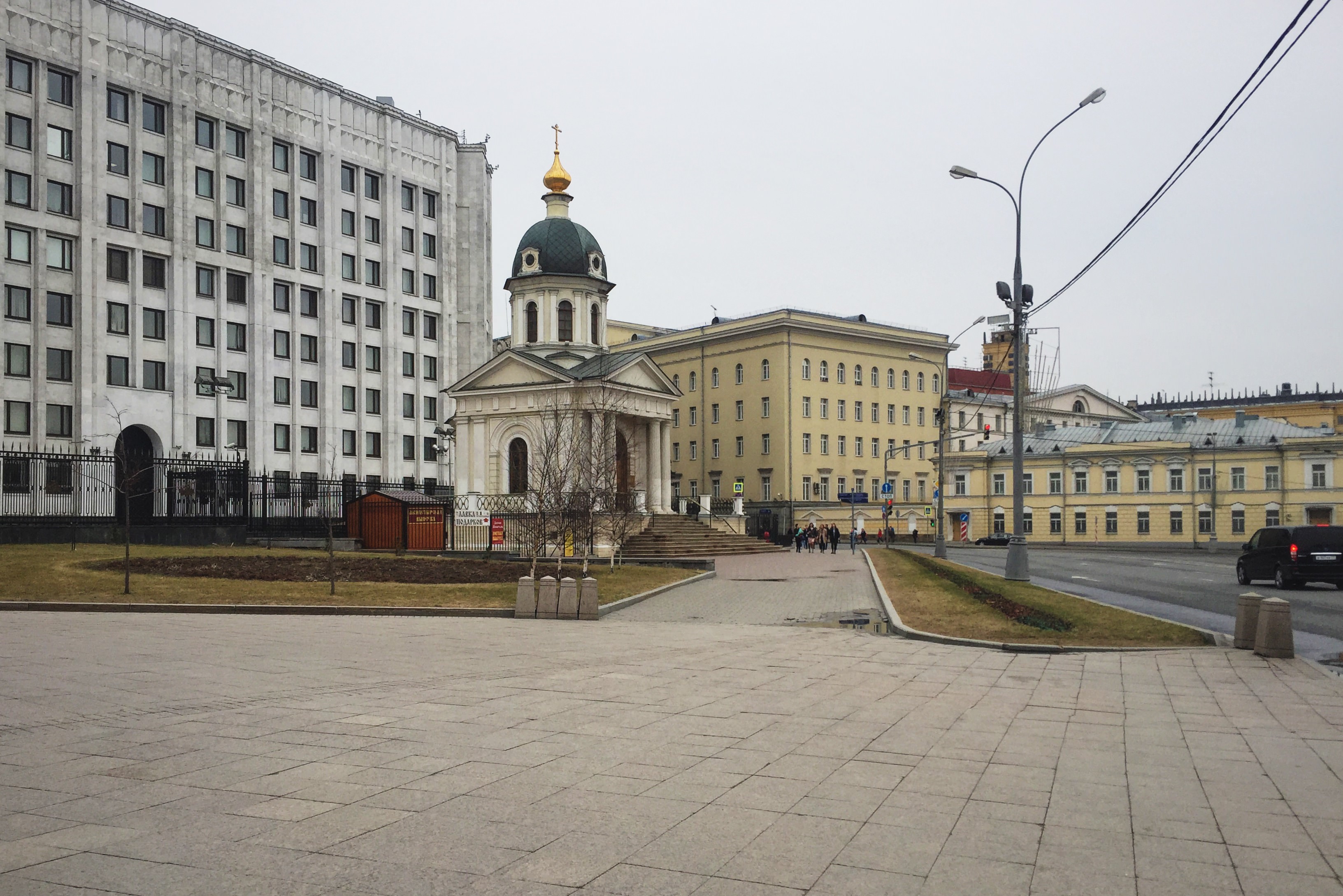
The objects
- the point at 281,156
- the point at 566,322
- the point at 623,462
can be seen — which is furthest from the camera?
the point at 281,156

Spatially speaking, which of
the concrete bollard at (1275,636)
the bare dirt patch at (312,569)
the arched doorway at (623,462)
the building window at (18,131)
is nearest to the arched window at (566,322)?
the arched doorway at (623,462)

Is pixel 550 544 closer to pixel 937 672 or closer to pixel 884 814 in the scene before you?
pixel 937 672

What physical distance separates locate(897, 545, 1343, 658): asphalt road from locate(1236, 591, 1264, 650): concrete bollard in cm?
78

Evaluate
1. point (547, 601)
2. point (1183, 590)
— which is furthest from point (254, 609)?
point (1183, 590)

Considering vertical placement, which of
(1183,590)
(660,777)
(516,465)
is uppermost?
(516,465)

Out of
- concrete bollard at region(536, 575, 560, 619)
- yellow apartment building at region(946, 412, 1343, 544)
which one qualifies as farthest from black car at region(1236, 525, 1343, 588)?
yellow apartment building at region(946, 412, 1343, 544)

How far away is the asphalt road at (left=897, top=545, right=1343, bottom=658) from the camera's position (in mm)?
19328

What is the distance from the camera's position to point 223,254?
61.5 meters

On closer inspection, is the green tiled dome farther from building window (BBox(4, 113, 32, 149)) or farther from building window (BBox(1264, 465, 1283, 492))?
building window (BBox(1264, 465, 1283, 492))

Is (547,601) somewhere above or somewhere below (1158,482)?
below

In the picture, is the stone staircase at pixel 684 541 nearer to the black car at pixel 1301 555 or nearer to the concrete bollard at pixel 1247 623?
the black car at pixel 1301 555

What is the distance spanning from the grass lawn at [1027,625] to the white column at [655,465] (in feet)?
91.9

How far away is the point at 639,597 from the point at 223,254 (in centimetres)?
4517

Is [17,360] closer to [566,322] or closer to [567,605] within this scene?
[566,322]
